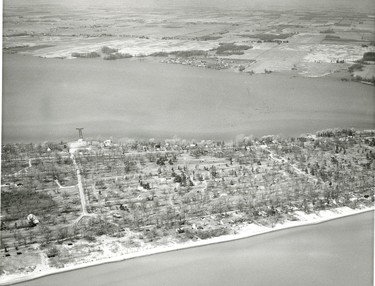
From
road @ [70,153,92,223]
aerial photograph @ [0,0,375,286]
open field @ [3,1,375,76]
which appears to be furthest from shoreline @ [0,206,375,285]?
open field @ [3,1,375,76]

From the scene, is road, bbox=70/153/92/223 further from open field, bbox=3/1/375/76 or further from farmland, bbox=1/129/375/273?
open field, bbox=3/1/375/76

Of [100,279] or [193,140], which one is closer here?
[100,279]

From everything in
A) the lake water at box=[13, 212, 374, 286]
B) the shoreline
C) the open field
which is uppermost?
the open field

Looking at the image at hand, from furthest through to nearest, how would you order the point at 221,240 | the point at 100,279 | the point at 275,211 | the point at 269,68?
the point at 269,68 → the point at 275,211 → the point at 221,240 → the point at 100,279

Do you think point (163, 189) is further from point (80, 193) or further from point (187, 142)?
point (80, 193)

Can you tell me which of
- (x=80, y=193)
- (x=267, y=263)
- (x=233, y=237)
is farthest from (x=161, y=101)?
(x=267, y=263)

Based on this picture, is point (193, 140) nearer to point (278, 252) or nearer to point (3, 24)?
point (278, 252)

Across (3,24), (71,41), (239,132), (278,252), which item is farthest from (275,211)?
(3,24)
